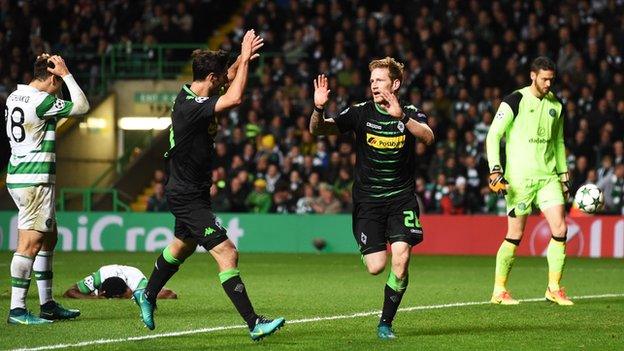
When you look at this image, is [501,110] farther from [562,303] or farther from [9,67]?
[9,67]

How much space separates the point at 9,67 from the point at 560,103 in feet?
66.7

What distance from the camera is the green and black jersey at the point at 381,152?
389 inches

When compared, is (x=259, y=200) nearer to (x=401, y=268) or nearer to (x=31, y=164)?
(x=31, y=164)

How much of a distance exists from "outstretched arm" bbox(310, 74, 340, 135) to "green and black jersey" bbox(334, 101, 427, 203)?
0.37ft

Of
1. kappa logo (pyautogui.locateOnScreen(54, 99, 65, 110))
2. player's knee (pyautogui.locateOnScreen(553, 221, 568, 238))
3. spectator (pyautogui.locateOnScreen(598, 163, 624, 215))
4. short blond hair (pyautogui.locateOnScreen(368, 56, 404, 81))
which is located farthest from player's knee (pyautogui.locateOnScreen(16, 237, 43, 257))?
spectator (pyautogui.locateOnScreen(598, 163, 624, 215))

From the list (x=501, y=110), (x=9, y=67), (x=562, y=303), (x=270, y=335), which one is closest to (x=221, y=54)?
(x=270, y=335)

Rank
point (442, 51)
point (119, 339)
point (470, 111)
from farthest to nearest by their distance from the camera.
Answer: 1. point (442, 51)
2. point (470, 111)
3. point (119, 339)

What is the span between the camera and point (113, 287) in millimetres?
12641

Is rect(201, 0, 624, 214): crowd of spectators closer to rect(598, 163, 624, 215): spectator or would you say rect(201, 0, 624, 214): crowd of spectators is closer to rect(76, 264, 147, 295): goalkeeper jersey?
rect(598, 163, 624, 215): spectator

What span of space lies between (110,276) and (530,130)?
4.49 m

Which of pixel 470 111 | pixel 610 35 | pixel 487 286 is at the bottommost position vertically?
pixel 487 286

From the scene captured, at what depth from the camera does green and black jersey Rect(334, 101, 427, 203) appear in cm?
988

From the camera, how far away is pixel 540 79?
12.4 m

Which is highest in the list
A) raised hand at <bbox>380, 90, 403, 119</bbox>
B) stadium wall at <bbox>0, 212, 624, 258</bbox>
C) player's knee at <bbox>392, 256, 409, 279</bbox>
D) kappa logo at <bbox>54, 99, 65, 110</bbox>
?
raised hand at <bbox>380, 90, 403, 119</bbox>
